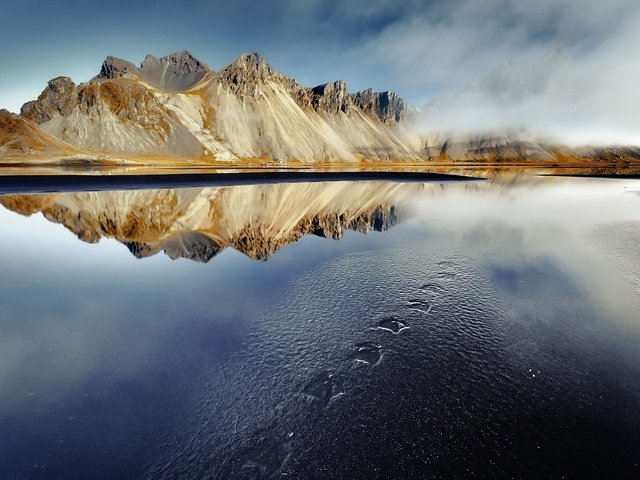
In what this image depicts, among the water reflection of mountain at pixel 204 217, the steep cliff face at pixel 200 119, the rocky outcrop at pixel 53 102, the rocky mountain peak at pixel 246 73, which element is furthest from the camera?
the rocky mountain peak at pixel 246 73

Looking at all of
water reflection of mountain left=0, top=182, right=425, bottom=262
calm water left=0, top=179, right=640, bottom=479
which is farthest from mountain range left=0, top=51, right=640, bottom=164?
calm water left=0, top=179, right=640, bottom=479

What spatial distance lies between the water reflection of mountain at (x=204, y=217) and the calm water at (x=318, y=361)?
0.86 meters

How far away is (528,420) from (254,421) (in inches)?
193

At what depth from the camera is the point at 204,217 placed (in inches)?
917

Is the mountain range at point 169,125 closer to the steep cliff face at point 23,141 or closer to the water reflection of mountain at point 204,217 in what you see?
the steep cliff face at point 23,141

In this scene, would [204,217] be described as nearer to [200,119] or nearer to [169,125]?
[169,125]

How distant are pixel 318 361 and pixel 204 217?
18725 mm

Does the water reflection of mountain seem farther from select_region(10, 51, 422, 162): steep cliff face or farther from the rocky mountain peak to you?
the rocky mountain peak

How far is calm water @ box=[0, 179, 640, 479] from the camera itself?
4.97 meters

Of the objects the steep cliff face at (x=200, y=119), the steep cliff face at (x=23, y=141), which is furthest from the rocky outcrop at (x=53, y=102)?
the steep cliff face at (x=23, y=141)

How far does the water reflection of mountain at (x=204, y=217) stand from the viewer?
56.8 ft

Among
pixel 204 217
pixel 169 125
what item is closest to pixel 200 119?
pixel 169 125

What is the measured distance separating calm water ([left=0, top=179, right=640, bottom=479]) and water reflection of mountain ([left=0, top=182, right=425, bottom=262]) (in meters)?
0.86

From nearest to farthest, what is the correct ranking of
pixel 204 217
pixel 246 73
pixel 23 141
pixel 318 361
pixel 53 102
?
pixel 318 361, pixel 204 217, pixel 23 141, pixel 53 102, pixel 246 73
